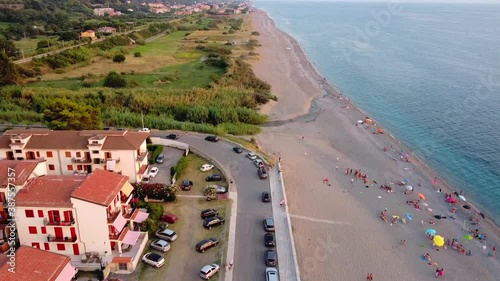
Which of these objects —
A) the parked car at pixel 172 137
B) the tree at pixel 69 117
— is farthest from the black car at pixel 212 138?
the tree at pixel 69 117

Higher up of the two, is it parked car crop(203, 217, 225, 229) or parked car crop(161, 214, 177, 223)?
parked car crop(203, 217, 225, 229)

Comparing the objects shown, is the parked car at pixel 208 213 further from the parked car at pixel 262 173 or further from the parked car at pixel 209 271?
the parked car at pixel 262 173

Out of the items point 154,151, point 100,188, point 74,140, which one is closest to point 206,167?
point 154,151

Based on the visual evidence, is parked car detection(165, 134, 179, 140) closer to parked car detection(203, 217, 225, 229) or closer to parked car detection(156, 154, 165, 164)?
parked car detection(156, 154, 165, 164)

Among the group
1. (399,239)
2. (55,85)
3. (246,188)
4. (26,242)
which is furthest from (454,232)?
(55,85)

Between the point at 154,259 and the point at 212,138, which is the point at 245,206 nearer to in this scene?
the point at 154,259

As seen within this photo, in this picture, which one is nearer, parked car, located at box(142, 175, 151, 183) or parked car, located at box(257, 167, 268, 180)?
parked car, located at box(142, 175, 151, 183)

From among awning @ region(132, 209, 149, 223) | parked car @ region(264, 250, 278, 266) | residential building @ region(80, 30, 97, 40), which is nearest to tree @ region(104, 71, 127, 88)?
awning @ region(132, 209, 149, 223)
